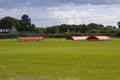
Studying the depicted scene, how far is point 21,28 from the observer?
197 m

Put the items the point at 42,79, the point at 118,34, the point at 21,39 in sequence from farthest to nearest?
the point at 118,34 < the point at 21,39 < the point at 42,79

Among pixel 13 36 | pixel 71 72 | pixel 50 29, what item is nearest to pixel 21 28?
pixel 50 29

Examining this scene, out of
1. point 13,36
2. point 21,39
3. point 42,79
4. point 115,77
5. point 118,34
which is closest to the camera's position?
point 42,79

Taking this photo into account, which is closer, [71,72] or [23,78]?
[23,78]

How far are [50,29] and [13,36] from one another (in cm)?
6646

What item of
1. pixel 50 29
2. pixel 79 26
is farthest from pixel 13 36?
pixel 79 26

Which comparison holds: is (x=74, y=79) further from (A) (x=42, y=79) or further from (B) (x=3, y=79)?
(B) (x=3, y=79)

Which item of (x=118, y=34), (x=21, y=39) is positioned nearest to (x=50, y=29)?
(x=118, y=34)

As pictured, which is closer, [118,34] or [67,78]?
[67,78]

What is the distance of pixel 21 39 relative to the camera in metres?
87.2

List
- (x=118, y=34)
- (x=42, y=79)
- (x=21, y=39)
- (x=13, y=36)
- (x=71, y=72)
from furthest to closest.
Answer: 1. (x=118, y=34)
2. (x=13, y=36)
3. (x=21, y=39)
4. (x=71, y=72)
5. (x=42, y=79)

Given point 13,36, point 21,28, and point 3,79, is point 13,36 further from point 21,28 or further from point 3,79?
point 3,79

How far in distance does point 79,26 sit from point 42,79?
183 metres

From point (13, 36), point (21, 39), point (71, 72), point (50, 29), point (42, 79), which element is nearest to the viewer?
point (42, 79)
